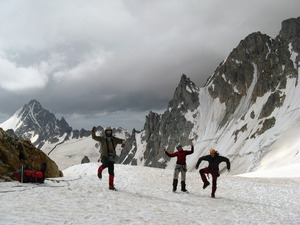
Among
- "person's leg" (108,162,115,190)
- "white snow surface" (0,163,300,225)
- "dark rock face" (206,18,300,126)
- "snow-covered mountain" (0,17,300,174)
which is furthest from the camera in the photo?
"dark rock face" (206,18,300,126)

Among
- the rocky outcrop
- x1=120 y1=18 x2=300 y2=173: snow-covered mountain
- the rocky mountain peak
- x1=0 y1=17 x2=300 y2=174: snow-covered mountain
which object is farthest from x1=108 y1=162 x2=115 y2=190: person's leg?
the rocky mountain peak

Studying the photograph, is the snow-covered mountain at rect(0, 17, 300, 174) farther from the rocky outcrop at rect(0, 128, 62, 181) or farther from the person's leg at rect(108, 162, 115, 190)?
the person's leg at rect(108, 162, 115, 190)

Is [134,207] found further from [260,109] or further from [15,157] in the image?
[260,109]

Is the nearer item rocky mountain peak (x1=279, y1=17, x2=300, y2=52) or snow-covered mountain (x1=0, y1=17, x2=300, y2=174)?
snow-covered mountain (x1=0, y1=17, x2=300, y2=174)

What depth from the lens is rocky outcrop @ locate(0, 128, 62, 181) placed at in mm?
18017

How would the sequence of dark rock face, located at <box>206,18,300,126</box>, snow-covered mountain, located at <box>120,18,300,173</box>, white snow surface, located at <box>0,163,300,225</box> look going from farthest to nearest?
dark rock face, located at <box>206,18,300,126</box>
snow-covered mountain, located at <box>120,18,300,173</box>
white snow surface, located at <box>0,163,300,225</box>

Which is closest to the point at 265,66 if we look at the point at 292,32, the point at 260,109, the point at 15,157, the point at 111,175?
the point at 292,32

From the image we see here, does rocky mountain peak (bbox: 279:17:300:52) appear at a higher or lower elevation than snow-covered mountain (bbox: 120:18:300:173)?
higher

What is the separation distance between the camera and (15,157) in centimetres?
1980

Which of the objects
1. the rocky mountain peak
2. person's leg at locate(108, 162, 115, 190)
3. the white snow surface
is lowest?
the white snow surface

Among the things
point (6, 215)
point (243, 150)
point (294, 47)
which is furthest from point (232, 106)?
point (6, 215)

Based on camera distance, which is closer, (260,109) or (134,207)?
(134,207)

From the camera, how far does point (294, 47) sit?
528 ft

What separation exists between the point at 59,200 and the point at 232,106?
186 m
